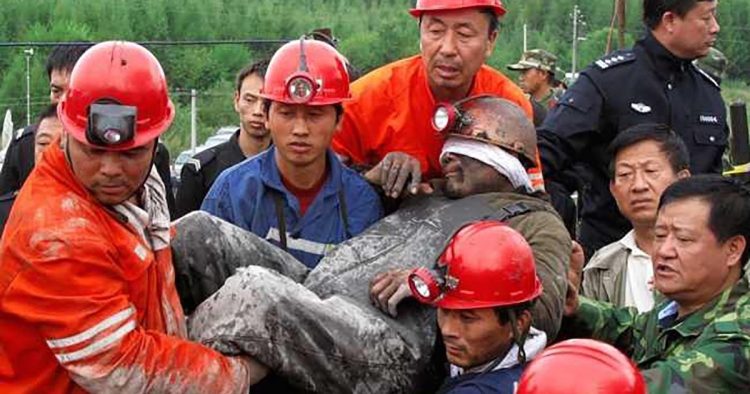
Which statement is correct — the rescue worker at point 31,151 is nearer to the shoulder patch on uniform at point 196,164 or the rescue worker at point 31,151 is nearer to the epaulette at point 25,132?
the epaulette at point 25,132

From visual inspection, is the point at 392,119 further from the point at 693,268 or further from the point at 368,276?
the point at 693,268

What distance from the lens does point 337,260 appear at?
12.5 feet

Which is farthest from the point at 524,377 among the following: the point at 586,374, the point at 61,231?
the point at 61,231

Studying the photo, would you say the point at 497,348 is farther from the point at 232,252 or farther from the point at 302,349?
the point at 232,252

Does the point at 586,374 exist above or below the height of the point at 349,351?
above

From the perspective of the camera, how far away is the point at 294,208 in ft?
13.4

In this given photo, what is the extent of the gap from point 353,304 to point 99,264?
877 mm

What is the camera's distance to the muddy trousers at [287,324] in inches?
129

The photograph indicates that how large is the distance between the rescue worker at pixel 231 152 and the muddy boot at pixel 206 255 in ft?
6.74

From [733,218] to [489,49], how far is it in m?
1.43

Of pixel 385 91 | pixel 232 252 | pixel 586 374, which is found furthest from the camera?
pixel 385 91

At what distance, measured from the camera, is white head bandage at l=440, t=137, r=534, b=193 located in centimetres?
414

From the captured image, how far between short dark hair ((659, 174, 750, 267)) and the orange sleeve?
1.72 metres

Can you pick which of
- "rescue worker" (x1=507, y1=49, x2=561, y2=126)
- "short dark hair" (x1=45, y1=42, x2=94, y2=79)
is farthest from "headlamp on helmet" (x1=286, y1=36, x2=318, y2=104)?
"rescue worker" (x1=507, y1=49, x2=561, y2=126)
